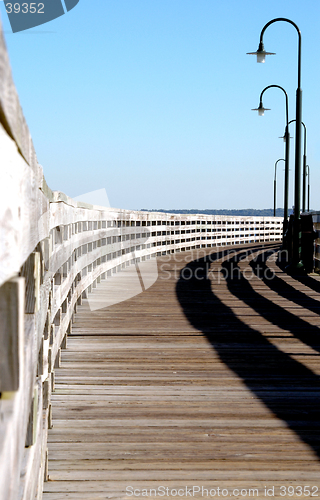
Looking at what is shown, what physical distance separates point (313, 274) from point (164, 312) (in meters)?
6.42

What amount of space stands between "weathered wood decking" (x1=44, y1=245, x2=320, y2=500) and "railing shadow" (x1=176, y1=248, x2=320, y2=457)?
1 cm

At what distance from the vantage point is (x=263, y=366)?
5.25 m

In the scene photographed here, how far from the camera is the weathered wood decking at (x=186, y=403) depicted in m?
3.13

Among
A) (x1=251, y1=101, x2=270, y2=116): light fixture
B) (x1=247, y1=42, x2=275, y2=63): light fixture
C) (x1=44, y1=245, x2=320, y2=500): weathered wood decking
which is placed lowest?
(x1=44, y1=245, x2=320, y2=500): weathered wood decking

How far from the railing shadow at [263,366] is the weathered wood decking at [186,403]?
1 cm

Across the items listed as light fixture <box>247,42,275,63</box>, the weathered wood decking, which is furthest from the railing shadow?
light fixture <box>247,42,275,63</box>

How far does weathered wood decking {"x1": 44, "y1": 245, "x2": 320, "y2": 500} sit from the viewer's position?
3133mm

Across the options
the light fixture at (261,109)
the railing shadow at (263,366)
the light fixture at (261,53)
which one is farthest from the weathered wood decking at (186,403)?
the light fixture at (261,109)

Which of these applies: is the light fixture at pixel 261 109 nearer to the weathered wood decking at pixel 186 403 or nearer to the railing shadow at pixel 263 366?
the railing shadow at pixel 263 366

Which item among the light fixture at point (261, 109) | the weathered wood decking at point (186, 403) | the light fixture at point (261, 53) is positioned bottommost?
the weathered wood decking at point (186, 403)

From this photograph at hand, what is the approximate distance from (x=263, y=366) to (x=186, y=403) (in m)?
1.28

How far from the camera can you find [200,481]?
3.06 metres

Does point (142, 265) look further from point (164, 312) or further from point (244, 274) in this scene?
point (164, 312)

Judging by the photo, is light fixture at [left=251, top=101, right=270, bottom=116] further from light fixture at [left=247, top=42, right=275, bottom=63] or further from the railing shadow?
the railing shadow
